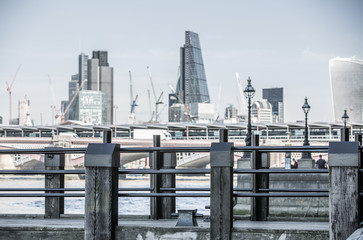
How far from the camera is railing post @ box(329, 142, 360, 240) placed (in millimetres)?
10430

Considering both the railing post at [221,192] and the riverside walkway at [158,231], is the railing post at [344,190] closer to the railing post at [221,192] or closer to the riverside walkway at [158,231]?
the riverside walkway at [158,231]

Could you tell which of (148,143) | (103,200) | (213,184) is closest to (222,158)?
(213,184)

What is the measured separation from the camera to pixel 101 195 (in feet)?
37.7

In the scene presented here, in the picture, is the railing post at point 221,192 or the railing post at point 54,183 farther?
the railing post at point 54,183

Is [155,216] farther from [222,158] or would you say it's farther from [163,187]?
[222,158]

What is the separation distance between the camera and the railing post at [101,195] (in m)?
11.4

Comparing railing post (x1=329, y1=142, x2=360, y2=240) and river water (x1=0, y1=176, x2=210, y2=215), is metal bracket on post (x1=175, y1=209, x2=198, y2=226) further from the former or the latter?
river water (x1=0, y1=176, x2=210, y2=215)

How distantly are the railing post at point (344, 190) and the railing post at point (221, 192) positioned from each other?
1451mm

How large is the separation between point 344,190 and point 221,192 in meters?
1.75

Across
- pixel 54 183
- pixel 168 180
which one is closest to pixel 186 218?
pixel 168 180

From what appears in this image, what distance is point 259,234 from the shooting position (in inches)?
424

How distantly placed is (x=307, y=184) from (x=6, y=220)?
22735mm

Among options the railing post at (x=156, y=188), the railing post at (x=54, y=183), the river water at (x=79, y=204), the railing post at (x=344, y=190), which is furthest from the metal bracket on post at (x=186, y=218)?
the river water at (x=79, y=204)

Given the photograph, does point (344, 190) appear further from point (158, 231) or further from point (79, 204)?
point (79, 204)
